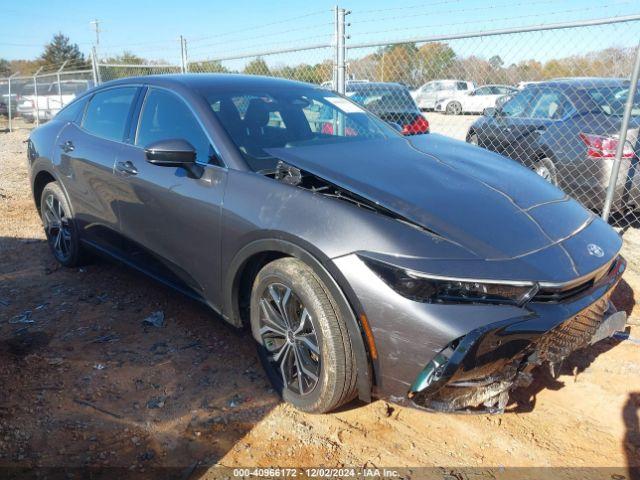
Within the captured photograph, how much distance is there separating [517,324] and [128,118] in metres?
2.89

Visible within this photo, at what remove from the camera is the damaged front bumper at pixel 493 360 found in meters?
2.07

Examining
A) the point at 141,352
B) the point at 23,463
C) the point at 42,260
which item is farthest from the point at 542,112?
Answer: the point at 23,463

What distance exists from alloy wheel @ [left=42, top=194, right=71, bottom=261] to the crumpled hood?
7.97 feet

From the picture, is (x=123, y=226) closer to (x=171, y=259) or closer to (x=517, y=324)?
(x=171, y=259)

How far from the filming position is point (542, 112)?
6191 mm

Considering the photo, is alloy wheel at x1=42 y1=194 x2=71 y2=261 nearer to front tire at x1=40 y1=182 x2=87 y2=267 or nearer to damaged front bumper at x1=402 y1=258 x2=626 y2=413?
front tire at x1=40 y1=182 x2=87 y2=267

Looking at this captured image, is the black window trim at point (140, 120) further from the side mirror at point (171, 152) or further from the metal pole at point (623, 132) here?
→ the metal pole at point (623, 132)

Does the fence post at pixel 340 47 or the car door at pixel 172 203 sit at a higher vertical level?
the fence post at pixel 340 47

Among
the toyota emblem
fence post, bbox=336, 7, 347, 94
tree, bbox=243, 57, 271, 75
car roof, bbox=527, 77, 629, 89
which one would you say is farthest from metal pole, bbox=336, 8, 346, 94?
the toyota emblem

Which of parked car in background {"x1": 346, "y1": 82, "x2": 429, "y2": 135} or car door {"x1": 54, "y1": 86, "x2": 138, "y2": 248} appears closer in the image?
car door {"x1": 54, "y1": 86, "x2": 138, "y2": 248}

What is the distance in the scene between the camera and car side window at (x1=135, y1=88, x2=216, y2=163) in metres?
3.05

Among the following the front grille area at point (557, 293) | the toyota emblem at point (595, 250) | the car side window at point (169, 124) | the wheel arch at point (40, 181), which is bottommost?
the front grille area at point (557, 293)

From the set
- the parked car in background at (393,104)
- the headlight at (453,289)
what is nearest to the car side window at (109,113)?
the headlight at (453,289)

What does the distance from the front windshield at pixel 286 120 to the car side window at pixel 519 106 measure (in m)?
3.35
